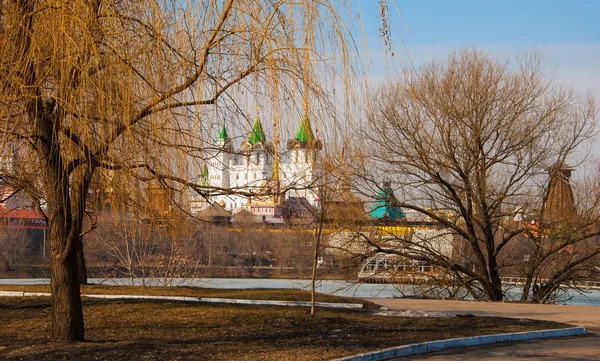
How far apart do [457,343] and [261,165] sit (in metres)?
4.09

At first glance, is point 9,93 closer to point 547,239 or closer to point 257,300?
point 257,300

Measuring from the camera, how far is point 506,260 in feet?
83.6

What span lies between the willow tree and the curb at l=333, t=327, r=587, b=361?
2952 millimetres

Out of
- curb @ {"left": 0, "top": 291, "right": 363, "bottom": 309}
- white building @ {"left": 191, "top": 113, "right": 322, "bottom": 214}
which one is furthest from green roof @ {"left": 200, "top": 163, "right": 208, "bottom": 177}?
curb @ {"left": 0, "top": 291, "right": 363, "bottom": 309}

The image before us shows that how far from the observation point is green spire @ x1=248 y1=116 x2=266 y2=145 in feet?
26.0

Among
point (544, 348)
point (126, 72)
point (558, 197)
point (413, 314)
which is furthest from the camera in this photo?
point (558, 197)

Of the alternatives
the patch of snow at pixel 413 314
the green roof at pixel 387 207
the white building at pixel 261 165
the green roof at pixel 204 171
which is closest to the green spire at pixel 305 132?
the white building at pixel 261 165

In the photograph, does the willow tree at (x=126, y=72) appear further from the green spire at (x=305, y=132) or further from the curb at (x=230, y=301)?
the curb at (x=230, y=301)

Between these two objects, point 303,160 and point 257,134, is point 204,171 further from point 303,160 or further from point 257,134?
point 303,160

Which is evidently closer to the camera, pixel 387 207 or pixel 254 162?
pixel 254 162

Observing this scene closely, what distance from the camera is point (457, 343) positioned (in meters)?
10.6

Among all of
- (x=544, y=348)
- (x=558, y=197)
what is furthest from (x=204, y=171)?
(x=558, y=197)

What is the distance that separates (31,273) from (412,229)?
32.1 metres

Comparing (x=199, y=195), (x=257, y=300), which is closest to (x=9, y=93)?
(x=199, y=195)
